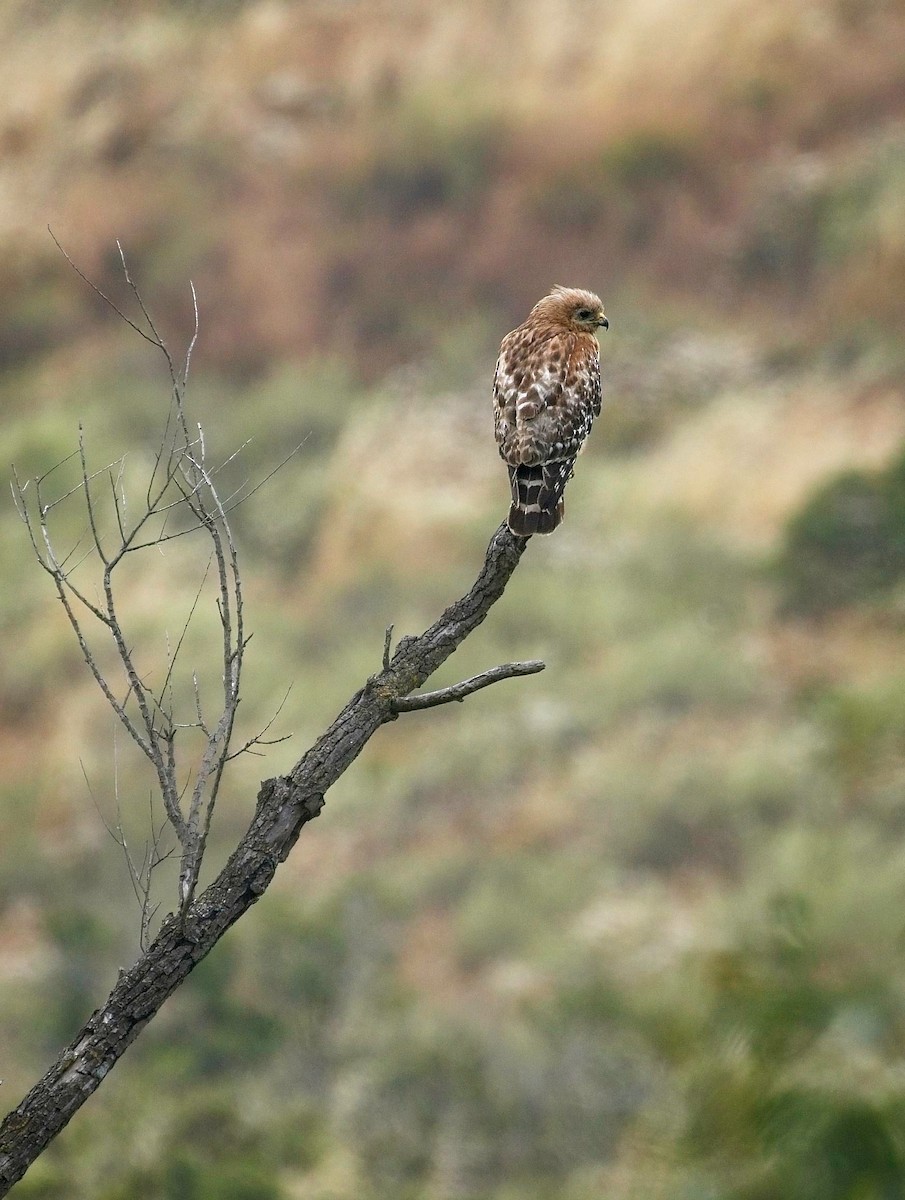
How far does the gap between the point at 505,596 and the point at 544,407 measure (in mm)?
28495

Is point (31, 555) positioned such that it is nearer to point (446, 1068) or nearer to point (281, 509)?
point (281, 509)

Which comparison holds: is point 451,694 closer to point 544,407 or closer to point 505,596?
point 544,407

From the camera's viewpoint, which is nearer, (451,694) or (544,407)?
(451,694)

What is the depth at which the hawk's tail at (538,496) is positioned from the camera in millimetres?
6340

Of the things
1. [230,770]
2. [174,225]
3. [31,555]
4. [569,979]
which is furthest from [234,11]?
Answer: [569,979]

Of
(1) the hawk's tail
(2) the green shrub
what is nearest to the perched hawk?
(1) the hawk's tail

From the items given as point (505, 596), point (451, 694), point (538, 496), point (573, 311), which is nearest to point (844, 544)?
point (505, 596)

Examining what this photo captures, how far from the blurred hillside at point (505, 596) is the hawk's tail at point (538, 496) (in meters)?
4.34

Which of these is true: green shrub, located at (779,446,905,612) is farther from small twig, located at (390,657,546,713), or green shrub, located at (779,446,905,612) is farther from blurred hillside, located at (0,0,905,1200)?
small twig, located at (390,657,546,713)

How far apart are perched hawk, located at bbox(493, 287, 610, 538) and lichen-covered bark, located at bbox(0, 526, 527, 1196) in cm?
178

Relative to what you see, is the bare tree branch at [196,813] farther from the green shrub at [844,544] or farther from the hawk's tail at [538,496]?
the green shrub at [844,544]

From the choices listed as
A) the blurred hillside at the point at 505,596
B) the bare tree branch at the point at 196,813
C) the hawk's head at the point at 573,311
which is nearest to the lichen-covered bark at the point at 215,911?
the bare tree branch at the point at 196,813

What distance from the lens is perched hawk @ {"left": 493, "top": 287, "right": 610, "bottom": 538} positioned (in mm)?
6863

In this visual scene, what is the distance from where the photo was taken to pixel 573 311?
873 centimetres
